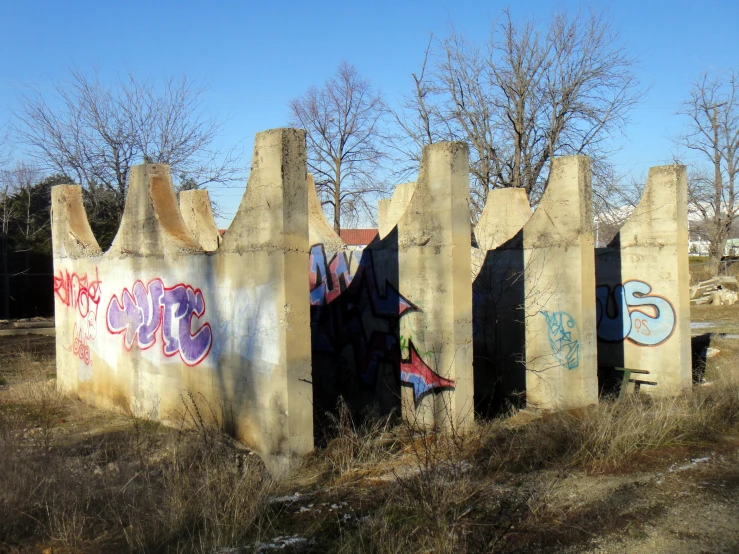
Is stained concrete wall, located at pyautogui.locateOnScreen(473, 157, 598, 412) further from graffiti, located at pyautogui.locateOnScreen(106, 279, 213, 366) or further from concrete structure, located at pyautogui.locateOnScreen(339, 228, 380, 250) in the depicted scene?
concrete structure, located at pyautogui.locateOnScreen(339, 228, 380, 250)

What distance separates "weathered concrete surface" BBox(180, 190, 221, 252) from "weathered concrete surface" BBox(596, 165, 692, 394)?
6078mm

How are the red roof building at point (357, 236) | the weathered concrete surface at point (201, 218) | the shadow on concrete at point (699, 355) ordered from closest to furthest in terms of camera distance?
the weathered concrete surface at point (201, 218)
the shadow on concrete at point (699, 355)
the red roof building at point (357, 236)

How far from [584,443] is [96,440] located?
5.42 meters

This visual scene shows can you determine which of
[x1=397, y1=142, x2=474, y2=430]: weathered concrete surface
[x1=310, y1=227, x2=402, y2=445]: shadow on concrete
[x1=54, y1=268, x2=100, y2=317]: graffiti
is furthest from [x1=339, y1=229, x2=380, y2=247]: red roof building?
[x1=397, y1=142, x2=474, y2=430]: weathered concrete surface

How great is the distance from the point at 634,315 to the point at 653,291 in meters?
0.46

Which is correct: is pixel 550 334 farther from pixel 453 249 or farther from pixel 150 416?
pixel 150 416

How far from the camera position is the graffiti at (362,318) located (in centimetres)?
772

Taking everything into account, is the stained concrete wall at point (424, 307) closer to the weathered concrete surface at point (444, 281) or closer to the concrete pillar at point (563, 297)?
the weathered concrete surface at point (444, 281)

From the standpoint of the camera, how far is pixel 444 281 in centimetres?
721

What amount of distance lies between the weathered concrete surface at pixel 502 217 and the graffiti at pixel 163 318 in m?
4.38

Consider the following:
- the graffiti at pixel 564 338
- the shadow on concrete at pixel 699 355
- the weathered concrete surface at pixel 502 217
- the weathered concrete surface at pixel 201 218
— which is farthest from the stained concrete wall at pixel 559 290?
the weathered concrete surface at pixel 201 218

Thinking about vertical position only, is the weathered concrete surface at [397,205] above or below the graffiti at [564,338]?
above

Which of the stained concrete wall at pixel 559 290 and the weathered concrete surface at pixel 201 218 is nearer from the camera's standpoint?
the stained concrete wall at pixel 559 290

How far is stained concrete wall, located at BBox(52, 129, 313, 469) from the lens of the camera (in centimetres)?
641
